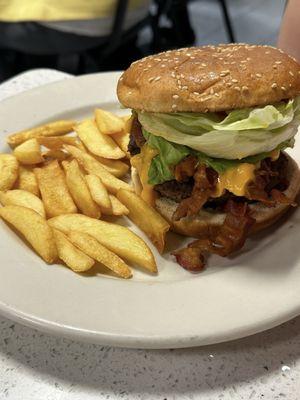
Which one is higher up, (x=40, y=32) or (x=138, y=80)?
(x=138, y=80)

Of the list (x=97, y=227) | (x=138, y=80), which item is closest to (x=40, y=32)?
(x=138, y=80)

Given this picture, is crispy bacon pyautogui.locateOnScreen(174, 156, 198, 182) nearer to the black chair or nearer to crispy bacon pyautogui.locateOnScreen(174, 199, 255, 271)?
crispy bacon pyautogui.locateOnScreen(174, 199, 255, 271)

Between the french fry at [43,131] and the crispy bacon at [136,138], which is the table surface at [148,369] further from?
the french fry at [43,131]

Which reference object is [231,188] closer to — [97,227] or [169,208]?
[169,208]

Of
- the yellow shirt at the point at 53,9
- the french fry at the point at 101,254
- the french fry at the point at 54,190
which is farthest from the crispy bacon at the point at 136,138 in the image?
the yellow shirt at the point at 53,9

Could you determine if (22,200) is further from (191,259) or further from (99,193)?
(191,259)

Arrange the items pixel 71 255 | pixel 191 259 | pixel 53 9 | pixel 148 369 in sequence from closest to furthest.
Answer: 1. pixel 148 369
2. pixel 71 255
3. pixel 191 259
4. pixel 53 9

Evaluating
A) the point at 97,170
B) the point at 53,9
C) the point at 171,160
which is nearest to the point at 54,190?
the point at 97,170
